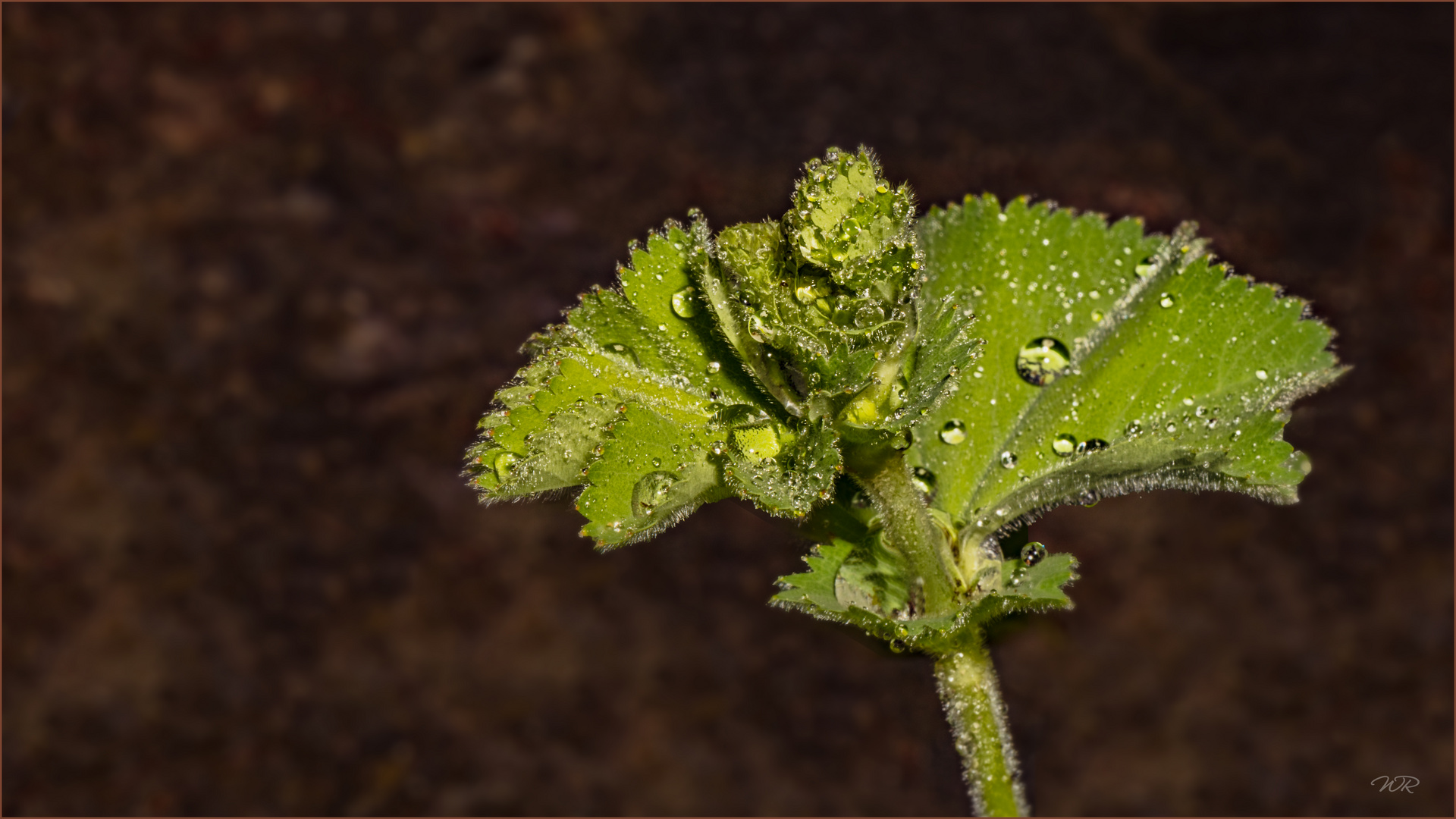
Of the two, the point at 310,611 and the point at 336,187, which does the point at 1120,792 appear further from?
the point at 336,187

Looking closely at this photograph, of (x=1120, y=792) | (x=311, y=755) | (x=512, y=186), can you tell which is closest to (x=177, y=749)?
(x=311, y=755)

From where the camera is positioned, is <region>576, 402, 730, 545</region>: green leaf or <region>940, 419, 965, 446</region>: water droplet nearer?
<region>576, 402, 730, 545</region>: green leaf

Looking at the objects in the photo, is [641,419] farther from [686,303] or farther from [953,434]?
[953,434]

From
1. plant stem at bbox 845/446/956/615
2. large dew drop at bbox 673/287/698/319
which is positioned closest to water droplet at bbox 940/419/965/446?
plant stem at bbox 845/446/956/615

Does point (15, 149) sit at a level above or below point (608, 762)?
above

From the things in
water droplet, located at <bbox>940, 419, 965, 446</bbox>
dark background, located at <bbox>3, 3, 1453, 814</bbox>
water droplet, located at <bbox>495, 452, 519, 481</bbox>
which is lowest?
water droplet, located at <bbox>495, 452, 519, 481</bbox>

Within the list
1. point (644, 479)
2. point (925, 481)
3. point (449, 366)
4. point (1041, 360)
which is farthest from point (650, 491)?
point (449, 366)

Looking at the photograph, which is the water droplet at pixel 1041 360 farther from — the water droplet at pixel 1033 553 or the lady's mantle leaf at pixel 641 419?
the lady's mantle leaf at pixel 641 419

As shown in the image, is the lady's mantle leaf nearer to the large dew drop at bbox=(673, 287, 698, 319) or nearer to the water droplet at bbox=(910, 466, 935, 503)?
the large dew drop at bbox=(673, 287, 698, 319)
